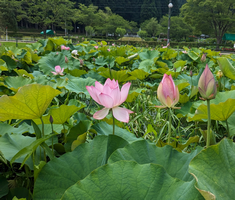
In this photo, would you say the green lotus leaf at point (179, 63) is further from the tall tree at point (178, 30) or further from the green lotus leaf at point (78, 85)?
the tall tree at point (178, 30)

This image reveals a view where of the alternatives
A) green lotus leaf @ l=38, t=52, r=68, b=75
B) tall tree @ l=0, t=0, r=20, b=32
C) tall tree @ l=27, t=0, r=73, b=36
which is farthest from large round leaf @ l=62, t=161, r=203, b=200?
tall tree @ l=0, t=0, r=20, b=32

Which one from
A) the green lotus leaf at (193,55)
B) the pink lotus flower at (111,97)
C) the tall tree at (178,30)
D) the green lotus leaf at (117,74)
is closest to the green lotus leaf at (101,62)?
the green lotus leaf at (117,74)

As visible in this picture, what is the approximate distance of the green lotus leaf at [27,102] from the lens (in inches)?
18.9

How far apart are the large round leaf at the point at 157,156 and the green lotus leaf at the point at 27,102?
0.23m

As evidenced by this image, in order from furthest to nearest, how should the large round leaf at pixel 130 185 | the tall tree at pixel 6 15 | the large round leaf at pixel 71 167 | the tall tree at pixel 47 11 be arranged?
the tall tree at pixel 47 11 < the tall tree at pixel 6 15 < the large round leaf at pixel 71 167 < the large round leaf at pixel 130 185

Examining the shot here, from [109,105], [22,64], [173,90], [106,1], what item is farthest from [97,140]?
[106,1]

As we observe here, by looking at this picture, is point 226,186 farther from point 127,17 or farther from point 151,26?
point 127,17

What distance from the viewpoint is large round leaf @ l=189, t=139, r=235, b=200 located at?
339 millimetres

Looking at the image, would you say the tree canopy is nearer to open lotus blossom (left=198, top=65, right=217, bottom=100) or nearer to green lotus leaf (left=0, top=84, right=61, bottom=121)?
open lotus blossom (left=198, top=65, right=217, bottom=100)

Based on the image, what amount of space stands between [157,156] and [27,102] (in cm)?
34

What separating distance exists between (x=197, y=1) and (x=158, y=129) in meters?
20.0

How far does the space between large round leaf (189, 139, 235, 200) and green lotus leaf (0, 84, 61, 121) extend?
36 centimetres

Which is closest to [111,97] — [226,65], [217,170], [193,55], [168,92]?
[168,92]

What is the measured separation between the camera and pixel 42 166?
0.46 meters
